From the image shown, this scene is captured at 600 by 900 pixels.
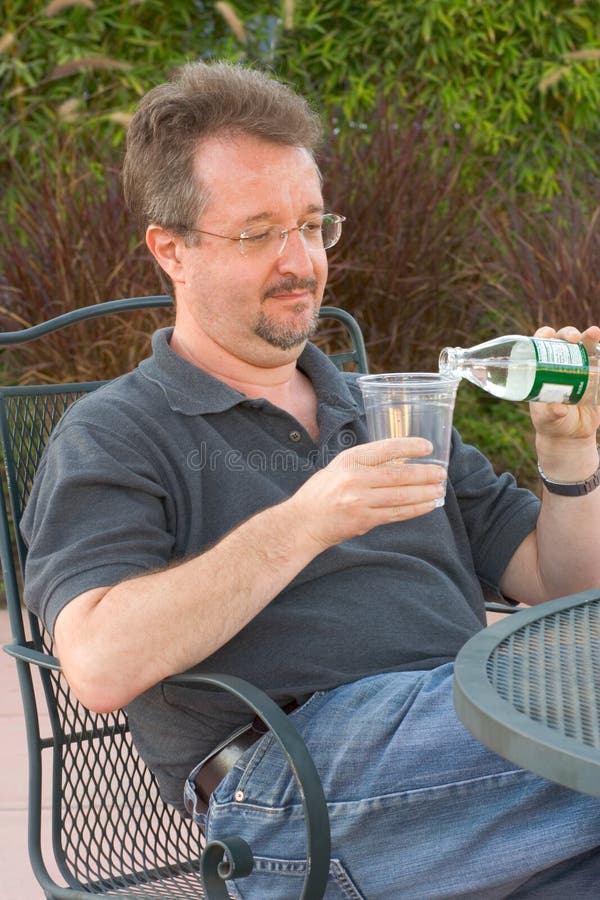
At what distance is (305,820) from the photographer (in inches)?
59.2

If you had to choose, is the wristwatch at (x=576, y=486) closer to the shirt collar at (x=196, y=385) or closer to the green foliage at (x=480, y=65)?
the shirt collar at (x=196, y=385)

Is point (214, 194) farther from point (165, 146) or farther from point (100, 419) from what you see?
point (100, 419)

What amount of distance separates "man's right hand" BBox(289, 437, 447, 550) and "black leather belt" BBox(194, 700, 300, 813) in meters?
0.34

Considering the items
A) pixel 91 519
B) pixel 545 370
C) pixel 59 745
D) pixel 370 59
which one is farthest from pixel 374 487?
pixel 370 59

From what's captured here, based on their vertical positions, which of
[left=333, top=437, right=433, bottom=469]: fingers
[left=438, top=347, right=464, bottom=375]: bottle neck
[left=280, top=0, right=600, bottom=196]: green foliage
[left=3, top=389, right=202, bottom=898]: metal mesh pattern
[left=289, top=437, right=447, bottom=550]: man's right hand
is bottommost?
[left=3, top=389, right=202, bottom=898]: metal mesh pattern

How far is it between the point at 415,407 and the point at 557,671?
384 mm

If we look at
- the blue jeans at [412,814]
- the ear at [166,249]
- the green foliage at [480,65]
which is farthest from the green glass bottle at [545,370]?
the green foliage at [480,65]

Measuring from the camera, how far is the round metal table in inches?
46.0

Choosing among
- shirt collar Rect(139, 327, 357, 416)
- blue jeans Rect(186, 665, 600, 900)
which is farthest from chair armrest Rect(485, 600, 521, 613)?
blue jeans Rect(186, 665, 600, 900)

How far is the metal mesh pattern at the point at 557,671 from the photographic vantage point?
4.14 feet

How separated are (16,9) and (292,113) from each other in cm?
461

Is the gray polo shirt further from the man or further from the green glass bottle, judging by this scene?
the green glass bottle

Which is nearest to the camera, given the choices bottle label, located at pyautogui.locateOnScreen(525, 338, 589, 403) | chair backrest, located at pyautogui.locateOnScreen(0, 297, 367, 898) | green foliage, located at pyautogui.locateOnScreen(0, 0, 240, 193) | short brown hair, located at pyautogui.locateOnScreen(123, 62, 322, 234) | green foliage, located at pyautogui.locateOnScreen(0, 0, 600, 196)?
bottle label, located at pyautogui.locateOnScreen(525, 338, 589, 403)

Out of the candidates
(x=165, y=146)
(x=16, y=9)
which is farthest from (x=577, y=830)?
(x=16, y=9)
